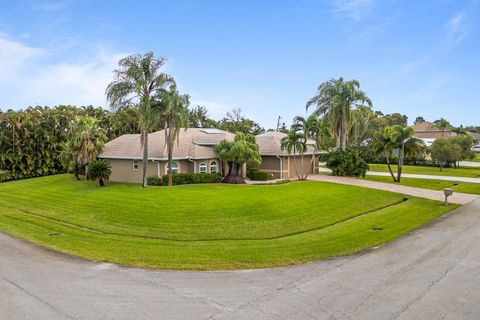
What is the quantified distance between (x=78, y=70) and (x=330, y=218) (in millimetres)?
22336

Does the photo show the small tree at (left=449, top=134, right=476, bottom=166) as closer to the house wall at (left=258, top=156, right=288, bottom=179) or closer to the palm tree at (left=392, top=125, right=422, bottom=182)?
the palm tree at (left=392, top=125, right=422, bottom=182)

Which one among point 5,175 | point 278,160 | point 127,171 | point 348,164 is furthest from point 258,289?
point 5,175

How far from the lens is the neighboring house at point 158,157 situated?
29.8m

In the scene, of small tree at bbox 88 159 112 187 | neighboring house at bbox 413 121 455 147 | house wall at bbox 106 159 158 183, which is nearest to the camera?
small tree at bbox 88 159 112 187

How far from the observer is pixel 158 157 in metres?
29.2

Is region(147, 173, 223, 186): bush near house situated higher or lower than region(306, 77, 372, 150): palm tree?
lower

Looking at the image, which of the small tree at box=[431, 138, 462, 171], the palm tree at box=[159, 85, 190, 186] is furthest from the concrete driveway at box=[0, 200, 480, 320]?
the small tree at box=[431, 138, 462, 171]

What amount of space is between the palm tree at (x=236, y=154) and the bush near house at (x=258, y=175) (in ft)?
7.67

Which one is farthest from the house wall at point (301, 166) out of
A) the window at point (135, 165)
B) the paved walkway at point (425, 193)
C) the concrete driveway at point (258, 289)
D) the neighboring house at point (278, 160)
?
the concrete driveway at point (258, 289)

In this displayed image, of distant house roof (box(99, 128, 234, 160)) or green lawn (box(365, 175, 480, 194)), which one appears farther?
distant house roof (box(99, 128, 234, 160))

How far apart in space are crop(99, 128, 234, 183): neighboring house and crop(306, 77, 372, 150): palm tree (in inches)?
571

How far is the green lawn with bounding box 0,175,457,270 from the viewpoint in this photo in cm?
1290

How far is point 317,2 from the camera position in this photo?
886 inches

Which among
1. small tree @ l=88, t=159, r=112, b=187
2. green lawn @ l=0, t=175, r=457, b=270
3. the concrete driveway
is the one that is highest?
small tree @ l=88, t=159, r=112, b=187
